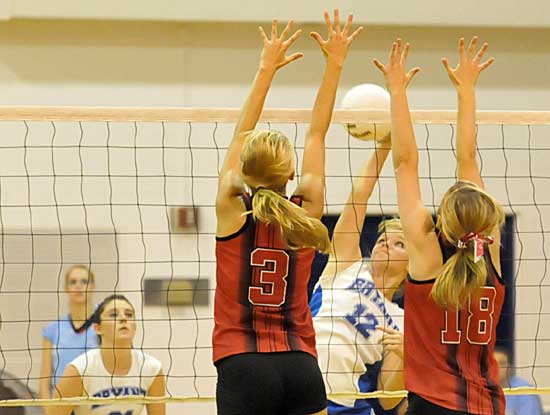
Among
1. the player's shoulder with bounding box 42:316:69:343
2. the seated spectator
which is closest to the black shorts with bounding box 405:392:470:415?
the seated spectator

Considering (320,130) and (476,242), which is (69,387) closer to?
(320,130)

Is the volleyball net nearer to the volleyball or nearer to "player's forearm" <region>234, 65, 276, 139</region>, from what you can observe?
the volleyball

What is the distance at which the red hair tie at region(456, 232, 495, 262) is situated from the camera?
3273mm

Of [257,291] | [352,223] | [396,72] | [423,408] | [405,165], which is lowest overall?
[423,408]

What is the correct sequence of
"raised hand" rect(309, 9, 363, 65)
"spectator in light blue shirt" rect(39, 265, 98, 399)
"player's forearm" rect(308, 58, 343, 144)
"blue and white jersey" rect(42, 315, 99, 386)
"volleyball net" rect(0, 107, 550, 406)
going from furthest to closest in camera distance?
"volleyball net" rect(0, 107, 550, 406), "blue and white jersey" rect(42, 315, 99, 386), "spectator in light blue shirt" rect(39, 265, 98, 399), "raised hand" rect(309, 9, 363, 65), "player's forearm" rect(308, 58, 343, 144)

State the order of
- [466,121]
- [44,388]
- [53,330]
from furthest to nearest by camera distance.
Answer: [53,330]
[44,388]
[466,121]

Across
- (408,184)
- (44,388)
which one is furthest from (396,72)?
(44,388)

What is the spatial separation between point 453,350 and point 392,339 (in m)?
1.11

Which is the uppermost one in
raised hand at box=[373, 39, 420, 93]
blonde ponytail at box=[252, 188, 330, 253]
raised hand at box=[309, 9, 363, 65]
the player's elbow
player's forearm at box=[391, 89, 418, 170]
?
raised hand at box=[309, 9, 363, 65]

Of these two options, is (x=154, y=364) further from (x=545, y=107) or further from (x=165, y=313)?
(x=545, y=107)

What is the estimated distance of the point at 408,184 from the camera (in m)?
3.54

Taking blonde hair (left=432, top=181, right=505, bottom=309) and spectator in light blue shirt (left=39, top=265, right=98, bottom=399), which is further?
spectator in light blue shirt (left=39, top=265, right=98, bottom=399)

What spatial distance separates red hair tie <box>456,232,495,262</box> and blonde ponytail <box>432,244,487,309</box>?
0.08 ft

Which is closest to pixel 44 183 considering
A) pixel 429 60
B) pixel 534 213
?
pixel 429 60
